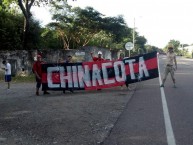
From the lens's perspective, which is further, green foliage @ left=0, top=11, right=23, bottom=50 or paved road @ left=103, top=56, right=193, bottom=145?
green foliage @ left=0, top=11, right=23, bottom=50

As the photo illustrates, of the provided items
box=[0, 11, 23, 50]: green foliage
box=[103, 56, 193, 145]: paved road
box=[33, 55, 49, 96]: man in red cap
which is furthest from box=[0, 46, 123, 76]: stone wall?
box=[103, 56, 193, 145]: paved road

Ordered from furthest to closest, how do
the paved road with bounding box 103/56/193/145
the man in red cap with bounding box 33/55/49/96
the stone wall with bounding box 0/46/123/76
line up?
1. the stone wall with bounding box 0/46/123/76
2. the man in red cap with bounding box 33/55/49/96
3. the paved road with bounding box 103/56/193/145

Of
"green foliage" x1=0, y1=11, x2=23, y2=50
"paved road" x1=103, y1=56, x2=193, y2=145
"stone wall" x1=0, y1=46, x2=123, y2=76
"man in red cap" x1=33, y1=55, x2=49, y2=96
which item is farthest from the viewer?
"green foliage" x1=0, y1=11, x2=23, y2=50

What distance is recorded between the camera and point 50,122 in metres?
9.25

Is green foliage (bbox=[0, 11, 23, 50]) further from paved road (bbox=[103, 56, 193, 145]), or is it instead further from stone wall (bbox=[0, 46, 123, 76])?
paved road (bbox=[103, 56, 193, 145])

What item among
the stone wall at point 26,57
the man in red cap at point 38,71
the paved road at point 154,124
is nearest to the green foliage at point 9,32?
the stone wall at point 26,57

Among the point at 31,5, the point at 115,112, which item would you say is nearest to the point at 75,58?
the point at 31,5

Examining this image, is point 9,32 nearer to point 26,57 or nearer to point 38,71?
point 26,57

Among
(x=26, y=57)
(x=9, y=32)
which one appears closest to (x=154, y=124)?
(x=26, y=57)

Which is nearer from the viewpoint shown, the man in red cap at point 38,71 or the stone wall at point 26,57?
the man in red cap at point 38,71

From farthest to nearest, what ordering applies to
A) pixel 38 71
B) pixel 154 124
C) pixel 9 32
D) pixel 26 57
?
1. pixel 9 32
2. pixel 26 57
3. pixel 38 71
4. pixel 154 124

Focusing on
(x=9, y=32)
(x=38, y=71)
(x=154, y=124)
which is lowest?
(x=154, y=124)

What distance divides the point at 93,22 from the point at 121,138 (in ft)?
118

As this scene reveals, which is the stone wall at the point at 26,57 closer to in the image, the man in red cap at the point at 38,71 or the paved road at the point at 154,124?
the man in red cap at the point at 38,71
